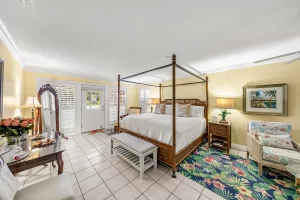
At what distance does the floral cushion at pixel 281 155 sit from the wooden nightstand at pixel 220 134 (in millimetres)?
852

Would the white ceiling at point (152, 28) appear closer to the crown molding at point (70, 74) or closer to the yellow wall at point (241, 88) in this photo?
the yellow wall at point (241, 88)

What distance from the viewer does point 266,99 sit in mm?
2803

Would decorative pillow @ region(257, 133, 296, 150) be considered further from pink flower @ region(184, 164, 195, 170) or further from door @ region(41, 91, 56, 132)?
door @ region(41, 91, 56, 132)

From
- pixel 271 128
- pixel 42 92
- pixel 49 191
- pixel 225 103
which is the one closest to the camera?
pixel 49 191

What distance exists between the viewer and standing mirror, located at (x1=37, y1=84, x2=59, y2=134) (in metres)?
3.65

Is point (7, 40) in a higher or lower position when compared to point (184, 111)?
higher

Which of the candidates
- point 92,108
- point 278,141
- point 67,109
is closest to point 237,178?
point 278,141

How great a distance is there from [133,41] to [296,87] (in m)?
3.58

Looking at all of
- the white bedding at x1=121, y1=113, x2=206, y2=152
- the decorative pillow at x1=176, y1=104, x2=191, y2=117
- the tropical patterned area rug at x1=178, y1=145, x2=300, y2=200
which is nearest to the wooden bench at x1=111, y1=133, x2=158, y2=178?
the white bedding at x1=121, y1=113, x2=206, y2=152

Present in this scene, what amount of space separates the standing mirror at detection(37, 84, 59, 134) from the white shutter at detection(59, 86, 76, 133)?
26 cm

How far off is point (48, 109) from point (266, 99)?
6304mm

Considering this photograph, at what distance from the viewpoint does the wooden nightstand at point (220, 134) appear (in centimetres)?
298

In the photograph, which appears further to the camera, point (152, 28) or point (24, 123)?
point (152, 28)

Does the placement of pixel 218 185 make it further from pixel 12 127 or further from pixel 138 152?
pixel 12 127
